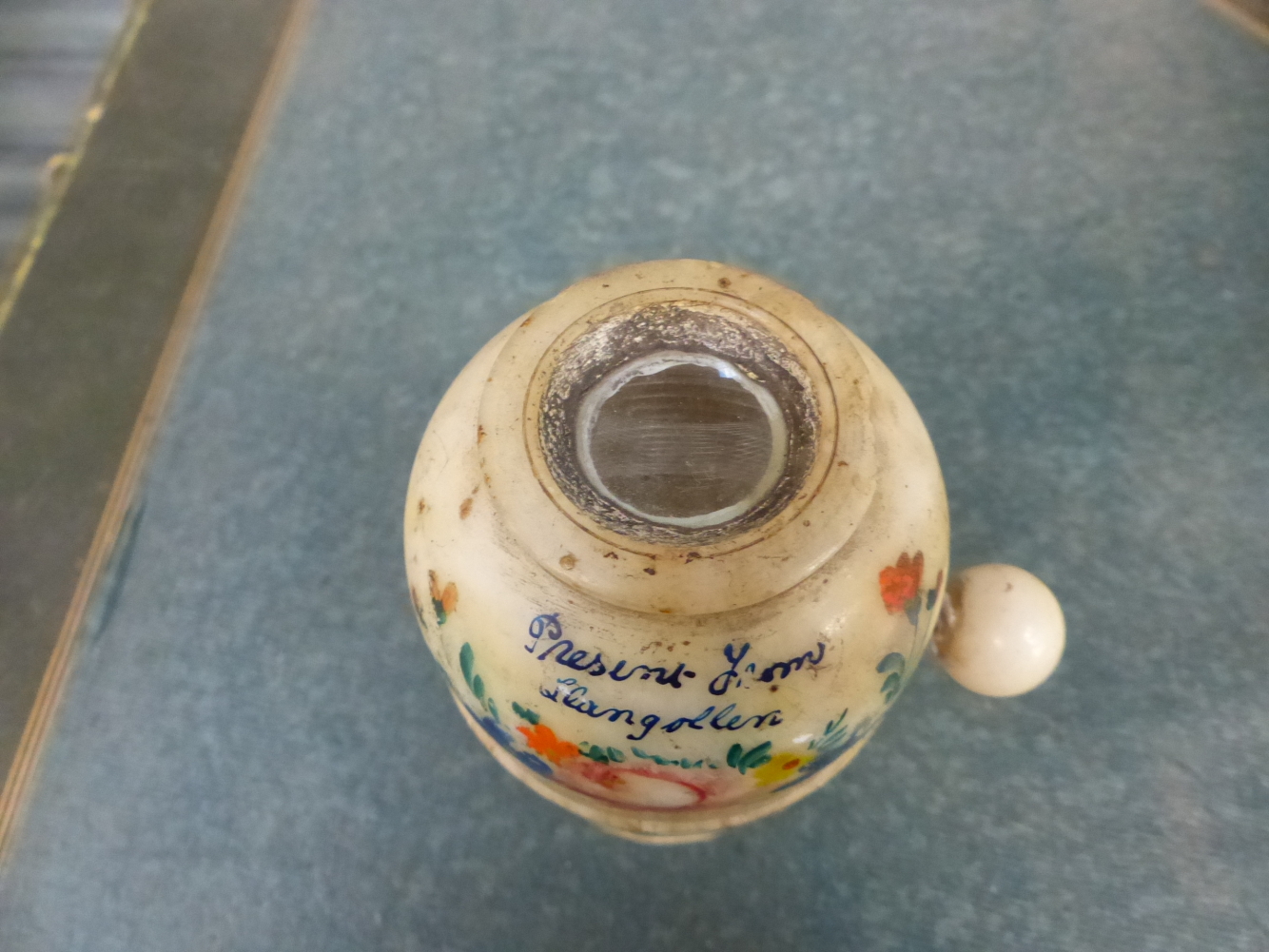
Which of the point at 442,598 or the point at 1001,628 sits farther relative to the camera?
the point at 1001,628

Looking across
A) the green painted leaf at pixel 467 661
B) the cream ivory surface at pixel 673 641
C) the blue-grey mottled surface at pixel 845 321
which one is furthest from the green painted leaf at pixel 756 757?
the blue-grey mottled surface at pixel 845 321

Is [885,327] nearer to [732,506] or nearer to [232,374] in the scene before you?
[732,506]

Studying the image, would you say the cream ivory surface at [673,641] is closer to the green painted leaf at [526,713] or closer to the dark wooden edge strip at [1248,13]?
the green painted leaf at [526,713]

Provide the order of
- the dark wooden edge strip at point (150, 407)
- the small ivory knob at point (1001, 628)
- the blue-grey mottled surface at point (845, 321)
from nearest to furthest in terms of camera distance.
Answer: the small ivory knob at point (1001, 628) < the blue-grey mottled surface at point (845, 321) < the dark wooden edge strip at point (150, 407)

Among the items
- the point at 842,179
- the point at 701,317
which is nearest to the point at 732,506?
the point at 701,317

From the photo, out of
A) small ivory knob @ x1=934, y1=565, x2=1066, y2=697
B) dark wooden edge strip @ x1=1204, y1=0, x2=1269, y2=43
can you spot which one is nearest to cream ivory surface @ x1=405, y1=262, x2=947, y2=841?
small ivory knob @ x1=934, y1=565, x2=1066, y2=697

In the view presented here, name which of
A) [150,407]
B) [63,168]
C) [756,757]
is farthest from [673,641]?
[63,168]

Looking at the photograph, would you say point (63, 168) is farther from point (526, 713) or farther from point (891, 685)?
point (891, 685)
